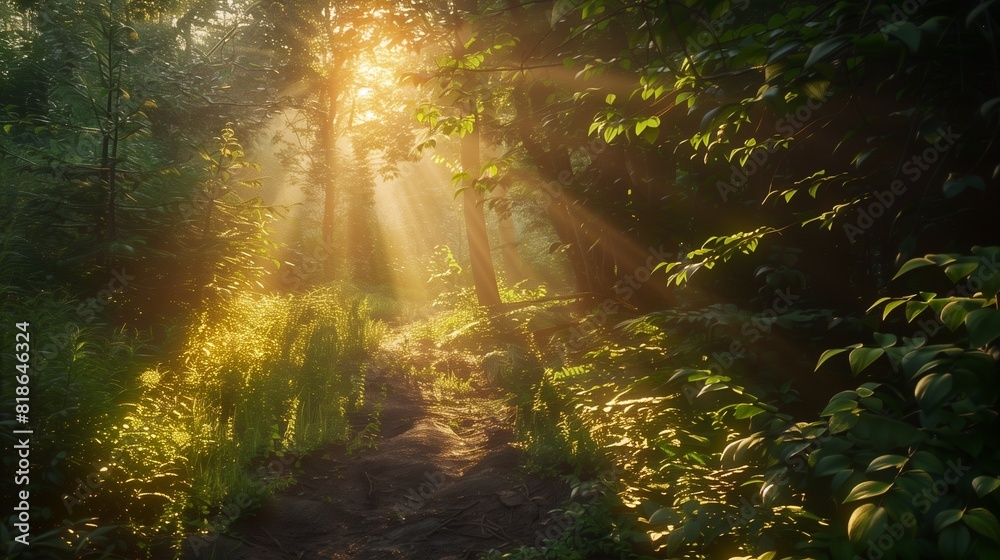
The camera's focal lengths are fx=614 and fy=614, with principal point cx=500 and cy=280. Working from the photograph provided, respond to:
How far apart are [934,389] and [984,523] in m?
0.35

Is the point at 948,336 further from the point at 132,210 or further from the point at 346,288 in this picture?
the point at 346,288

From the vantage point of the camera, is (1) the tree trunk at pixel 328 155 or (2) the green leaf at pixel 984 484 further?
(1) the tree trunk at pixel 328 155

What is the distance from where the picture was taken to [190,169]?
27.5 ft

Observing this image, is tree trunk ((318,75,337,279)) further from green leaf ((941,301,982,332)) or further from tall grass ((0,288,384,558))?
green leaf ((941,301,982,332))

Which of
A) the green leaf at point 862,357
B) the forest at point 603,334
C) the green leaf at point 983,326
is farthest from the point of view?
the forest at point 603,334

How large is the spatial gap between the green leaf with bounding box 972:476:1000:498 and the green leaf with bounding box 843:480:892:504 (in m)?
0.20

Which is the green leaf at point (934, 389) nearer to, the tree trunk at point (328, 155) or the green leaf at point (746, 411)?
the green leaf at point (746, 411)

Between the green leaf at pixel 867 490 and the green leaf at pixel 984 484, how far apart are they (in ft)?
0.66

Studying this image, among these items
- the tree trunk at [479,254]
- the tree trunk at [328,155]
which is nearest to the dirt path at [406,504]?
the tree trunk at [479,254]

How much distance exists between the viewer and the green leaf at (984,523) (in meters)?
1.54

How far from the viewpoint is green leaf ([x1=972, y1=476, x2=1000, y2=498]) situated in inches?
60.5

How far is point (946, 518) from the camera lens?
159 centimetres

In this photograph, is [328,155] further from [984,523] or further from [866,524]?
[984,523]

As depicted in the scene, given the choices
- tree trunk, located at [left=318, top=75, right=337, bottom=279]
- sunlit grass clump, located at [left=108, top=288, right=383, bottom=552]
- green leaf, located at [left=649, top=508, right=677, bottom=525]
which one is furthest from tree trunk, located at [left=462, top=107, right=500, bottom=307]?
green leaf, located at [left=649, top=508, right=677, bottom=525]
